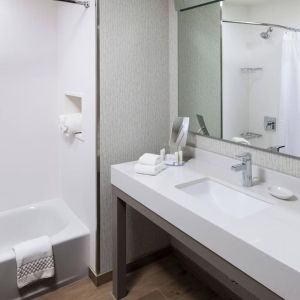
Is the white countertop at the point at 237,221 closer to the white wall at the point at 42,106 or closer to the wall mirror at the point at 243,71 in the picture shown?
the wall mirror at the point at 243,71

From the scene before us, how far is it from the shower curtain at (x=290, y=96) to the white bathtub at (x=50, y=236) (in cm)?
145

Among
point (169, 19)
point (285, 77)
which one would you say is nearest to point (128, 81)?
point (169, 19)

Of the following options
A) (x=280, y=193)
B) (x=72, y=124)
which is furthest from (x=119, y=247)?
(x=280, y=193)

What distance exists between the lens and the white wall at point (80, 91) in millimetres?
1914

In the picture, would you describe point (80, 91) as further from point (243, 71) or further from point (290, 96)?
point (290, 96)

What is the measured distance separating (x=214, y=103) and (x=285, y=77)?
0.51m

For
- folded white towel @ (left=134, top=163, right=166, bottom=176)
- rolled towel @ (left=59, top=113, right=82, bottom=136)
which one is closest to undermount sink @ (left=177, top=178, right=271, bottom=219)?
folded white towel @ (left=134, top=163, right=166, bottom=176)

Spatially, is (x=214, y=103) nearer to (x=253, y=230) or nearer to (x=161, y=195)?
(x=161, y=195)

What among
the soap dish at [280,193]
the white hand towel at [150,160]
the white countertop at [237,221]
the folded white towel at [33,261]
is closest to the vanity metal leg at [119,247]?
the white countertop at [237,221]

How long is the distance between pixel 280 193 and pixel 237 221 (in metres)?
0.39

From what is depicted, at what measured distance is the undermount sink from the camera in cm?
143

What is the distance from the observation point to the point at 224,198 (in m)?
1.59

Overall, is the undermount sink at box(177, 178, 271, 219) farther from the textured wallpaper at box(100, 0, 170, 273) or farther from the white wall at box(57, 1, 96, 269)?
the white wall at box(57, 1, 96, 269)

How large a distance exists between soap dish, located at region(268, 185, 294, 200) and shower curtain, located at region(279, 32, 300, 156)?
0.67ft
